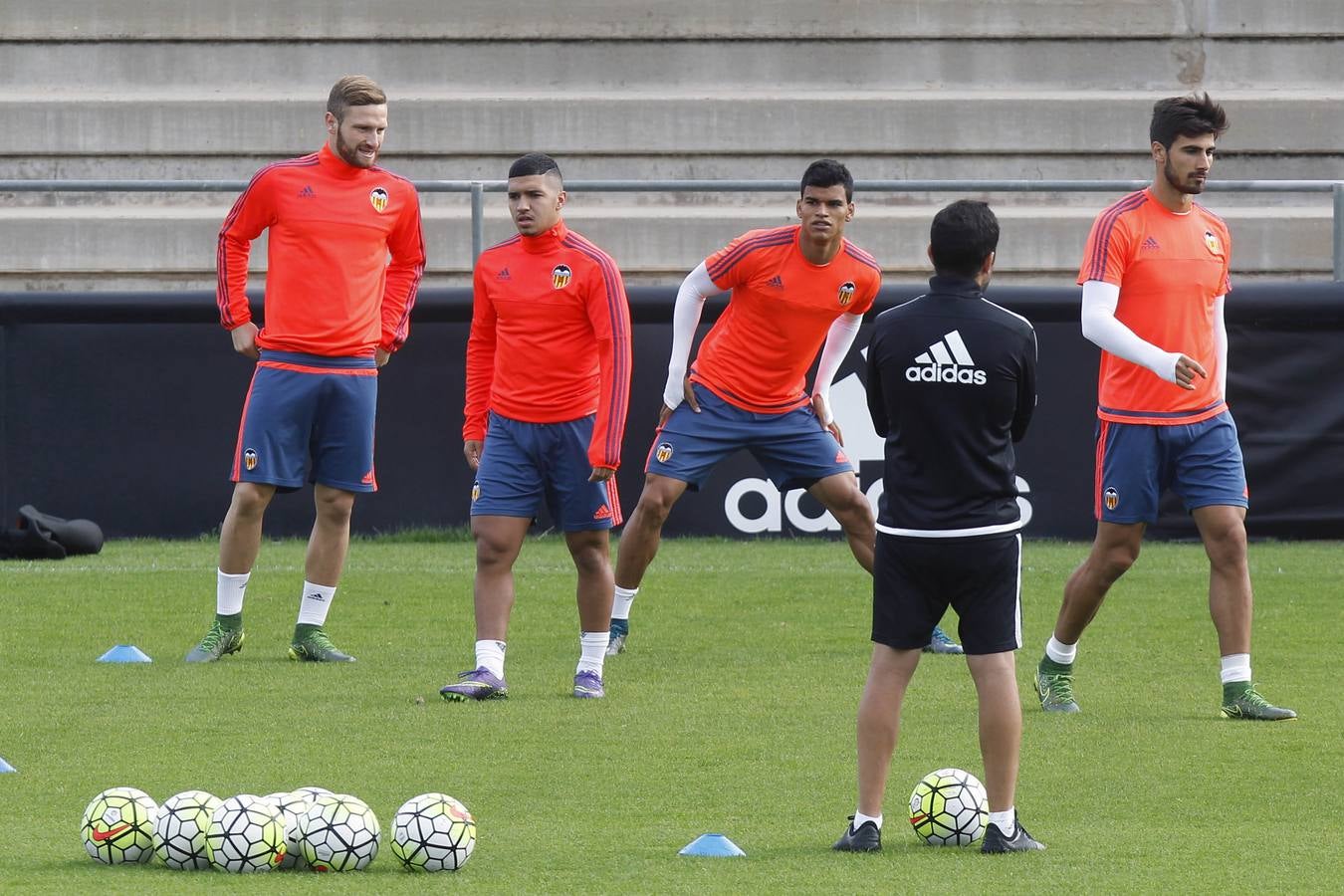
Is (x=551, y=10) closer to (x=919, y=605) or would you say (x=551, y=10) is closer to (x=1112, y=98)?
(x=1112, y=98)

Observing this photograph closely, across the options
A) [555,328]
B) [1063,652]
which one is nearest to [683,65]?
[555,328]

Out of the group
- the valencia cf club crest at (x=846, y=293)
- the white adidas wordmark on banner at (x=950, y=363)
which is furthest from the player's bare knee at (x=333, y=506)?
the white adidas wordmark on banner at (x=950, y=363)

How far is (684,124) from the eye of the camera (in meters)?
17.4

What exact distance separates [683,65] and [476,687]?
36.6 feet

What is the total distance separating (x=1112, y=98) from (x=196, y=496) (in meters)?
8.78

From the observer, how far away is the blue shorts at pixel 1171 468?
7402 mm

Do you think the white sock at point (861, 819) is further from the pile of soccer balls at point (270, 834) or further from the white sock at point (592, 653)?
the white sock at point (592, 653)

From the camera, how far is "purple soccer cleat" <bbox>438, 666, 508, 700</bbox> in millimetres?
7707

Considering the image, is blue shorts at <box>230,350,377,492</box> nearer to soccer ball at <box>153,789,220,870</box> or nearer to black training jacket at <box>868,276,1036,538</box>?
soccer ball at <box>153,789,220,870</box>

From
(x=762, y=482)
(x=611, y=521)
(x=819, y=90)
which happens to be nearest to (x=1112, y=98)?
(x=819, y=90)

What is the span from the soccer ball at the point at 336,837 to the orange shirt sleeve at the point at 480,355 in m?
3.23

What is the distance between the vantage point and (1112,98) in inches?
683

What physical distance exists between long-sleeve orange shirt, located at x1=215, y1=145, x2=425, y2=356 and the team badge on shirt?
1.98 m

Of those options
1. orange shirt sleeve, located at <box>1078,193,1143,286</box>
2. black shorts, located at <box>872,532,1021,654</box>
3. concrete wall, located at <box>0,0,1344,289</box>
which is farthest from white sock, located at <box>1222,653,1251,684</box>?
concrete wall, located at <box>0,0,1344,289</box>
